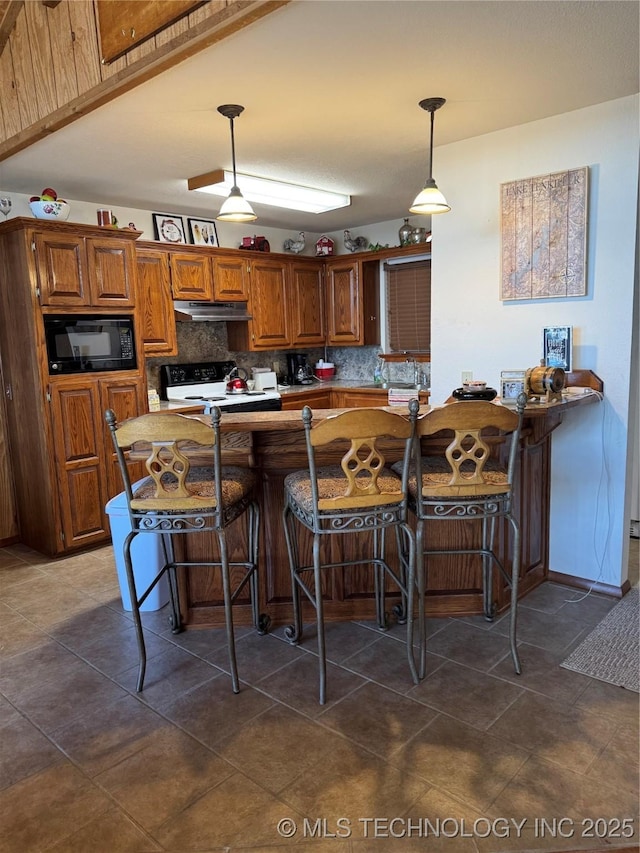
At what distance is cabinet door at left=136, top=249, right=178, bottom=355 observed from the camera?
4531mm

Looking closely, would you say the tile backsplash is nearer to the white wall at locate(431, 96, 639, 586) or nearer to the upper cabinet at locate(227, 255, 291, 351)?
the upper cabinet at locate(227, 255, 291, 351)

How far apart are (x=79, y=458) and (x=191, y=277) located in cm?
175

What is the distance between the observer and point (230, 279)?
5.13 meters

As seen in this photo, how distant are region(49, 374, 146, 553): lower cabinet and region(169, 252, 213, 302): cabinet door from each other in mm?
943

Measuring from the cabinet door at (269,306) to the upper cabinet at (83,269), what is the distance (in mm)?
1355

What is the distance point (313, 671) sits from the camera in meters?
2.48

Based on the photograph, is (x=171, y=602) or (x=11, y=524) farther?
(x=11, y=524)

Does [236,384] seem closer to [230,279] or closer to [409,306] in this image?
[230,279]

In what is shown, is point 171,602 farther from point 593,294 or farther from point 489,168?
point 489,168

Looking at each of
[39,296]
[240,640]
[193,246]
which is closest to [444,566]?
[240,640]

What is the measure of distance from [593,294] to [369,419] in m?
1.66

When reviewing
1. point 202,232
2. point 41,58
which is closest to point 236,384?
point 202,232

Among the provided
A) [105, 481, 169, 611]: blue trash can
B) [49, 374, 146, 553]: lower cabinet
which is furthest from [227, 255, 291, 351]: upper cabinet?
[105, 481, 169, 611]: blue trash can

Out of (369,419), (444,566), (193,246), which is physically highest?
(193,246)
